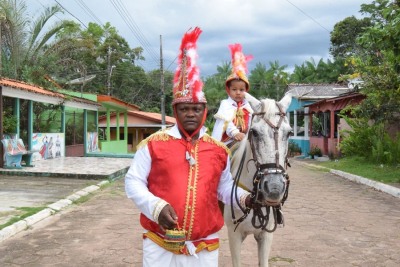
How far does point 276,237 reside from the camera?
257 inches

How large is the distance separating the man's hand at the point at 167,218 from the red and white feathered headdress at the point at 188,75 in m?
0.66

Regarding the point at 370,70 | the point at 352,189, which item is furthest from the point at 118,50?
the point at 352,189

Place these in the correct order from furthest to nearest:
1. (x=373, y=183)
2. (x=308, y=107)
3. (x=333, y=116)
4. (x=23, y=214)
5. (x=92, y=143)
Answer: (x=308, y=107) → (x=92, y=143) → (x=333, y=116) → (x=373, y=183) → (x=23, y=214)

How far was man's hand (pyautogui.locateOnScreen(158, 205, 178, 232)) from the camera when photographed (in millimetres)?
2416

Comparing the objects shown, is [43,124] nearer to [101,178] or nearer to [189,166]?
[101,178]

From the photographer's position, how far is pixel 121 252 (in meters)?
5.76

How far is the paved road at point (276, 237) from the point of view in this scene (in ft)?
17.9

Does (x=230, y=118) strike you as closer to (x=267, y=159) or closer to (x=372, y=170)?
(x=267, y=159)

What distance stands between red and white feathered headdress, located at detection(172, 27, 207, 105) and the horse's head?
50cm

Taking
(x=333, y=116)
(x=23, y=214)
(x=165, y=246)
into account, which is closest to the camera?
(x=165, y=246)

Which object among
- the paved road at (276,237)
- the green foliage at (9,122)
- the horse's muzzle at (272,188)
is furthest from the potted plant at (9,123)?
the horse's muzzle at (272,188)

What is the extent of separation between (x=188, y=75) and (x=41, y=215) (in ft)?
19.3

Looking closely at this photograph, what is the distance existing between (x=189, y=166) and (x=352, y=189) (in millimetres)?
10246

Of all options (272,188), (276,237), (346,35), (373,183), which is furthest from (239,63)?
(346,35)
